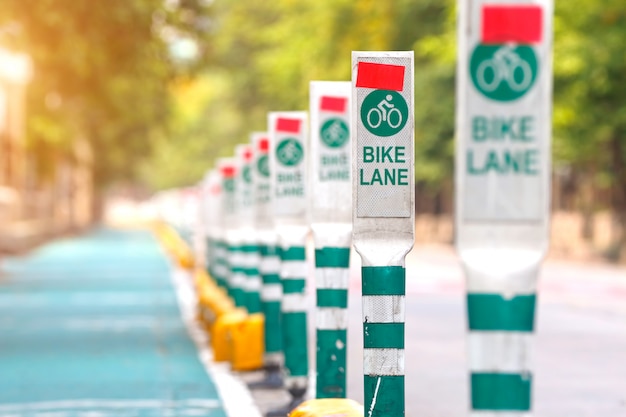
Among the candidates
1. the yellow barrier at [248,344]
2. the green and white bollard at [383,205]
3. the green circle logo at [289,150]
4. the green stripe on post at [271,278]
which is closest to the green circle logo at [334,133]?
the green circle logo at [289,150]

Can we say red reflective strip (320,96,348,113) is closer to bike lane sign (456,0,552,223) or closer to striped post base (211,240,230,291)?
bike lane sign (456,0,552,223)

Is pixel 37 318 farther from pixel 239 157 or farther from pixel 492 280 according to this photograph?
pixel 492 280

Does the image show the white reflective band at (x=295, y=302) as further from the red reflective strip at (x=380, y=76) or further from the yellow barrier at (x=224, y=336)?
the red reflective strip at (x=380, y=76)

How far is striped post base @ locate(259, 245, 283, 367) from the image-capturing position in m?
14.4

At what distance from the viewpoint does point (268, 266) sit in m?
14.7

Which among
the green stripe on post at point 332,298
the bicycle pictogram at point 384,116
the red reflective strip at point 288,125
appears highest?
the red reflective strip at point 288,125

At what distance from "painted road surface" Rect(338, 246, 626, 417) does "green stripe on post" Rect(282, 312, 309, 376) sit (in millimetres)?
840

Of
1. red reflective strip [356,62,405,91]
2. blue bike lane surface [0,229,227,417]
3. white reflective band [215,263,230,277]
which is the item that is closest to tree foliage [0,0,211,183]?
blue bike lane surface [0,229,227,417]

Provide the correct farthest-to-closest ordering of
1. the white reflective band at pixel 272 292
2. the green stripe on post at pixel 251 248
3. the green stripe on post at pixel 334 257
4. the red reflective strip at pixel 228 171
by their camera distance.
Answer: the red reflective strip at pixel 228 171 < the green stripe on post at pixel 251 248 < the white reflective band at pixel 272 292 < the green stripe on post at pixel 334 257

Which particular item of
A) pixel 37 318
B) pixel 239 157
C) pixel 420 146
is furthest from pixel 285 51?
pixel 239 157

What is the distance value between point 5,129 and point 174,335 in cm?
3131

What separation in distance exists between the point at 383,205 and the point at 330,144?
2.97m

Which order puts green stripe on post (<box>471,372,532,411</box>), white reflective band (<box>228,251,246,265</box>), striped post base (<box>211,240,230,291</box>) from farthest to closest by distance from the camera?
striped post base (<box>211,240,230,291</box>), white reflective band (<box>228,251,246,265</box>), green stripe on post (<box>471,372,532,411</box>)

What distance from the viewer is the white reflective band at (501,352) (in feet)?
20.0
